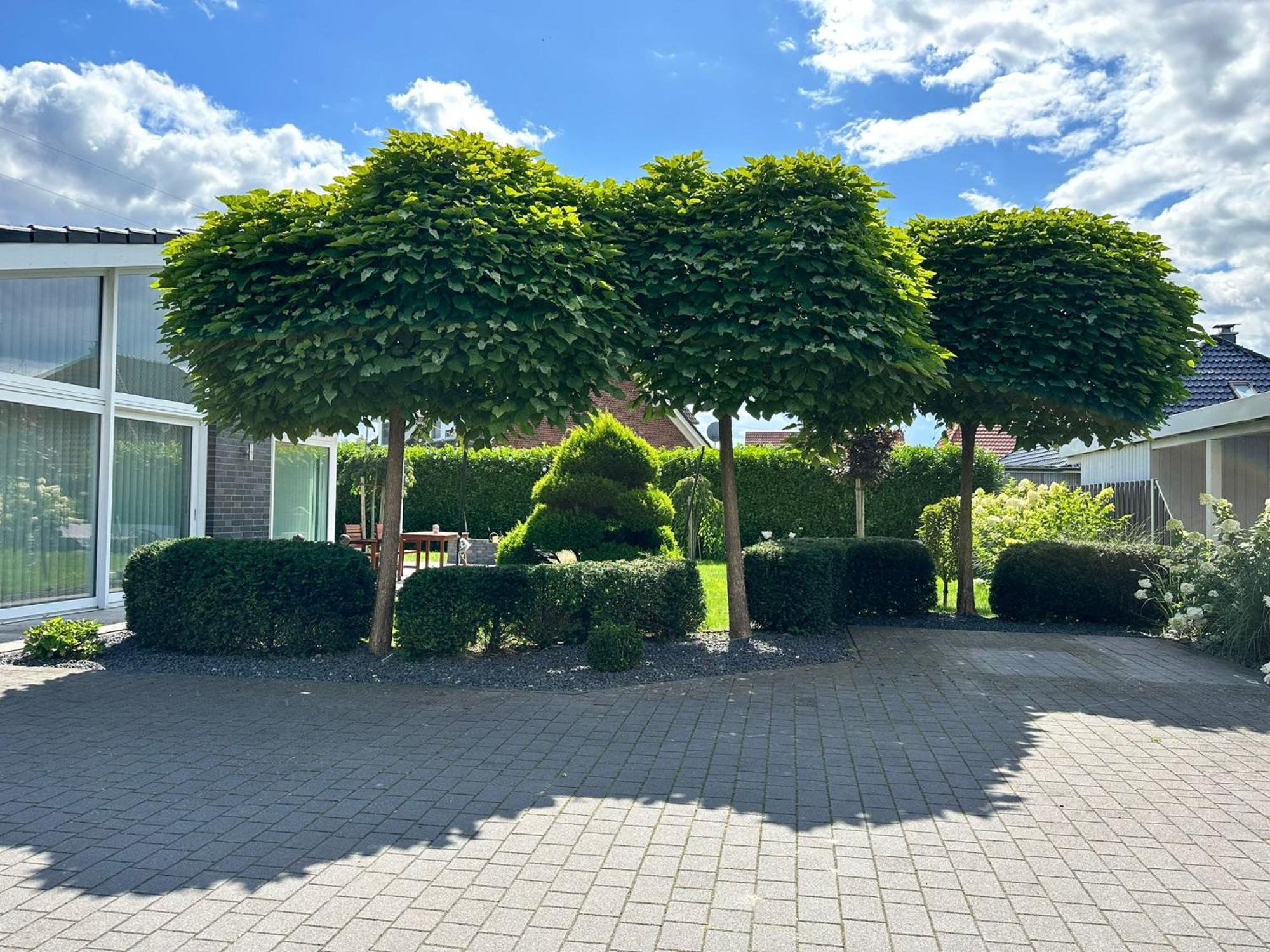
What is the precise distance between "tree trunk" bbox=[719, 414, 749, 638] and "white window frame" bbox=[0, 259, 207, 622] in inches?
225

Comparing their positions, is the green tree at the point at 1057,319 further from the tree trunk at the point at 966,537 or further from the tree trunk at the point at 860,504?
the tree trunk at the point at 860,504

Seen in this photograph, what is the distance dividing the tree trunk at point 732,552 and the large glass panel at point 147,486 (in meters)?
7.28

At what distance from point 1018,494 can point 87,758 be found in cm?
1610

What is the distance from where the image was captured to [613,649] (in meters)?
7.90

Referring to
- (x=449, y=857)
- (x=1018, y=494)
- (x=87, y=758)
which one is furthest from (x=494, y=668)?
(x=1018, y=494)

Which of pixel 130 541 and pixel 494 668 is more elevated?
pixel 130 541

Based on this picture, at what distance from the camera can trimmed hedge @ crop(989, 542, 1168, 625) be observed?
36.7 feet

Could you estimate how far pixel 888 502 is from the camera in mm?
22703

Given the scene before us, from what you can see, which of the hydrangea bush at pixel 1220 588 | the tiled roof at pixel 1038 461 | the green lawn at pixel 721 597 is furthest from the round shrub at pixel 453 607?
the tiled roof at pixel 1038 461

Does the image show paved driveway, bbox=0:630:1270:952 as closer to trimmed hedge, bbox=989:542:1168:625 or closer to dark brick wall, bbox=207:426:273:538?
trimmed hedge, bbox=989:542:1168:625

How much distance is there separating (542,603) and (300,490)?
7955 mm

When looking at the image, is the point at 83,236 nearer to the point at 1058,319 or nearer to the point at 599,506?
the point at 599,506

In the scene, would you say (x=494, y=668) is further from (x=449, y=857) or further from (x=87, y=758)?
(x=449, y=857)

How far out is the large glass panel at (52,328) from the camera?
9.72m
